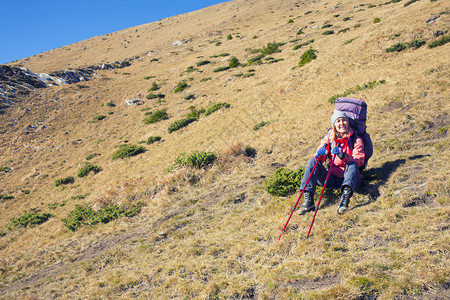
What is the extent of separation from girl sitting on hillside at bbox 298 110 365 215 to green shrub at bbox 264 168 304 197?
135 cm

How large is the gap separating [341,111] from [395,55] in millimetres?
13869

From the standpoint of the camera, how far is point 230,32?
59.2m

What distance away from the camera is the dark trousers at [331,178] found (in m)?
5.48

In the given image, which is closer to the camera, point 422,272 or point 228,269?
point 422,272

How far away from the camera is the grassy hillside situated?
14.2 ft

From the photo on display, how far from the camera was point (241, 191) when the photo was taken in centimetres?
903

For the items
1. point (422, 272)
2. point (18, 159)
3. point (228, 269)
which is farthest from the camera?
point (18, 159)

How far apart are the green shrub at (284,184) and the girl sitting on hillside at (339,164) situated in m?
1.35

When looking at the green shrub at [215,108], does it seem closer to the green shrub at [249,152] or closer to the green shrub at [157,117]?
the green shrub at [157,117]

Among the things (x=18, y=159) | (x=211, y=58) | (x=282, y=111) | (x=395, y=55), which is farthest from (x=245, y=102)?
(x=211, y=58)

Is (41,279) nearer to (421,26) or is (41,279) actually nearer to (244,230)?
(244,230)

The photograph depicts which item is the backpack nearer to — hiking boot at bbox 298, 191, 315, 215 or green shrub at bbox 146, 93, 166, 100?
hiking boot at bbox 298, 191, 315, 215

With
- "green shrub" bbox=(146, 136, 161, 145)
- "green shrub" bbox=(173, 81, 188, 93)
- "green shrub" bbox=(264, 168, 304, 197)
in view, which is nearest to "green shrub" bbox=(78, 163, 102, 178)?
"green shrub" bbox=(146, 136, 161, 145)

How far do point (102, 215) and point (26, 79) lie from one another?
3965 cm
